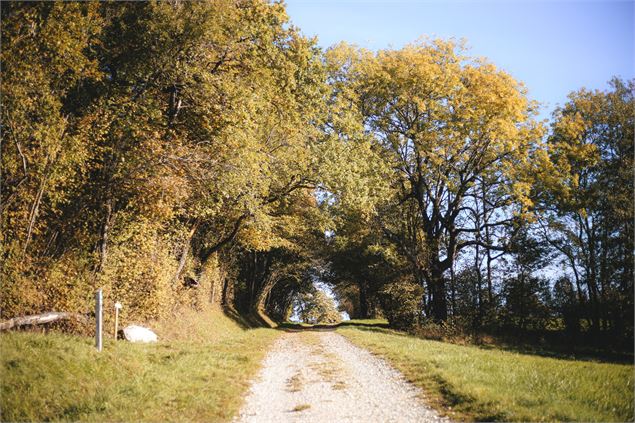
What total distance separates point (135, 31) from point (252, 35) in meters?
3.97

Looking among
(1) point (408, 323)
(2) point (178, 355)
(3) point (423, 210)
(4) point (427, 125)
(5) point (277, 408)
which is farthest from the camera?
(1) point (408, 323)

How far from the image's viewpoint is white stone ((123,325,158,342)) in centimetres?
1304

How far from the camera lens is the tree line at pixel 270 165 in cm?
1060

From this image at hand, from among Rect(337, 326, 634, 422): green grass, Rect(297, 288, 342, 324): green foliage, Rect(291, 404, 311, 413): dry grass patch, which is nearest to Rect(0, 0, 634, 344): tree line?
Rect(291, 404, 311, 413): dry grass patch

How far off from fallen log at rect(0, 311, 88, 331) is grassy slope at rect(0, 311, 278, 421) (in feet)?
2.96

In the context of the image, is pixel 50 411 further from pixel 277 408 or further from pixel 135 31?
pixel 135 31

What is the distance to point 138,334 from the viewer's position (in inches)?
528

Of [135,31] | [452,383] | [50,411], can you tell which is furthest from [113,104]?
[452,383]

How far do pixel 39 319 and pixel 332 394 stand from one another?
7947mm

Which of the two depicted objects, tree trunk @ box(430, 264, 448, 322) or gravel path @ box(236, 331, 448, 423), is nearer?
gravel path @ box(236, 331, 448, 423)

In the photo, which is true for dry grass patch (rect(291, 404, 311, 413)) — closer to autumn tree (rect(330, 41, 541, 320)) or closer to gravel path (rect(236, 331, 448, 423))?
gravel path (rect(236, 331, 448, 423))

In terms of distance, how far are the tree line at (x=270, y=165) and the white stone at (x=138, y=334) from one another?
86cm

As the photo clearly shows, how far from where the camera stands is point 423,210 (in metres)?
26.3

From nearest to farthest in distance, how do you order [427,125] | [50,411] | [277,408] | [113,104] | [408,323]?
[50,411]
[277,408]
[113,104]
[427,125]
[408,323]
